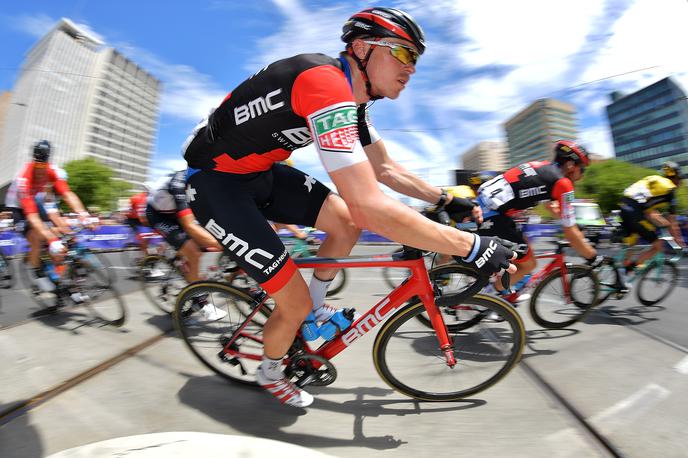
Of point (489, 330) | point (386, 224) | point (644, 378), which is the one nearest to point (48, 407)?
point (386, 224)

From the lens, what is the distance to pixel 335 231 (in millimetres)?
2547

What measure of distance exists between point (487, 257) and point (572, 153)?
298 centimetres

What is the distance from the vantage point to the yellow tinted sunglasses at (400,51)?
2006 mm

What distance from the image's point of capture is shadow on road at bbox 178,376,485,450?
7.13 ft

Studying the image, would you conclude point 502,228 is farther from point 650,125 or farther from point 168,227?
point 650,125

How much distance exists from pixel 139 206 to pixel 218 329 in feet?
13.8

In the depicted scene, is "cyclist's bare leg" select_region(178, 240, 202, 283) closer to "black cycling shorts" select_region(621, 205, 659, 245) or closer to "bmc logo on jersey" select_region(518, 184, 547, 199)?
"bmc logo on jersey" select_region(518, 184, 547, 199)

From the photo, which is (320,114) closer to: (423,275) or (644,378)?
(423,275)

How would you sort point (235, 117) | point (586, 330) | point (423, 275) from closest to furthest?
point (235, 117), point (423, 275), point (586, 330)

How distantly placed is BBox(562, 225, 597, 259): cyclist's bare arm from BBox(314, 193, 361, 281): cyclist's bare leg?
2642 mm

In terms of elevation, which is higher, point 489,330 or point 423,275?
point 423,275

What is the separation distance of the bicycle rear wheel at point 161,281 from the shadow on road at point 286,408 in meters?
2.12

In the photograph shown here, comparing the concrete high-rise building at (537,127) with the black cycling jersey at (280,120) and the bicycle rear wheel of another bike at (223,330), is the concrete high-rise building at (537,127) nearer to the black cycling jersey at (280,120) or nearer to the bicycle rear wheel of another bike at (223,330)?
the bicycle rear wheel of another bike at (223,330)

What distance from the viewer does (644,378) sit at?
9.55 feet
